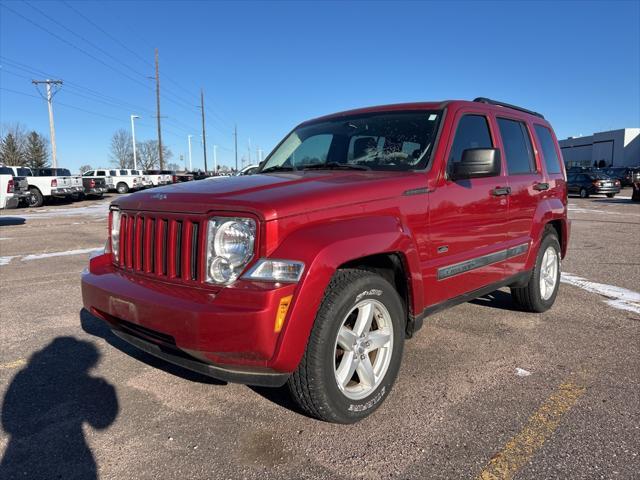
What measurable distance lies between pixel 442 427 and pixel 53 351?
10.3 feet

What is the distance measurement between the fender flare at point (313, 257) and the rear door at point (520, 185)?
6.47 feet

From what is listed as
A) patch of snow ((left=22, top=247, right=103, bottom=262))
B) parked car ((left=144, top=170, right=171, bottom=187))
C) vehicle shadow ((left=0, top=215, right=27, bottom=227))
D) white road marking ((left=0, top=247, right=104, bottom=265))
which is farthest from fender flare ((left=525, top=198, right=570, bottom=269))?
parked car ((left=144, top=170, right=171, bottom=187))

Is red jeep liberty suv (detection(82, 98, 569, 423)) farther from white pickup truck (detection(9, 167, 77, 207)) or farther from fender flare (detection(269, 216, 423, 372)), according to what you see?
white pickup truck (detection(9, 167, 77, 207))

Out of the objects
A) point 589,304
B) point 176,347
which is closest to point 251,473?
point 176,347

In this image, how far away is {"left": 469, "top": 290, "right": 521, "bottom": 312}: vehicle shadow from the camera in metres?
5.21

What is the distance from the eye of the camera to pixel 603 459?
2.46 m

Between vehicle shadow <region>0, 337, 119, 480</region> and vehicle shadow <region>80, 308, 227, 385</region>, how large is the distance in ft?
0.70

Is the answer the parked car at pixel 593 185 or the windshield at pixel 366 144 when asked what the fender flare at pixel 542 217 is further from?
the parked car at pixel 593 185

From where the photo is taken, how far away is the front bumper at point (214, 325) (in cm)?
234

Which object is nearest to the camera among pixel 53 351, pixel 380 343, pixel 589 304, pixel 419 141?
pixel 380 343

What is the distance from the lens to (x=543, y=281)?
5031 mm

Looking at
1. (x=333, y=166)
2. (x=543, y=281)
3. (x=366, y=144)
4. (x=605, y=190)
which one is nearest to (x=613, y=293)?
(x=543, y=281)

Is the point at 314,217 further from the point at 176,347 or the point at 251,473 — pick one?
the point at 251,473

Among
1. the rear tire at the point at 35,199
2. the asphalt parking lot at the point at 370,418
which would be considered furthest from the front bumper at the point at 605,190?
the rear tire at the point at 35,199
